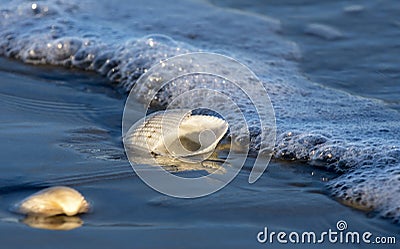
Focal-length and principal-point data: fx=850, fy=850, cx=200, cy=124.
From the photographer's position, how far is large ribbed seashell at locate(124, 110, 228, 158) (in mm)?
3805

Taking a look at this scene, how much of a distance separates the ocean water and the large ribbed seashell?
14 cm

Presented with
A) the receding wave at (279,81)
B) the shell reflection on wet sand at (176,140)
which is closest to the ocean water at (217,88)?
the receding wave at (279,81)

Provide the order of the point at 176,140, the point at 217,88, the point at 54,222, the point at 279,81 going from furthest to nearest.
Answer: the point at 279,81 < the point at 217,88 < the point at 176,140 < the point at 54,222

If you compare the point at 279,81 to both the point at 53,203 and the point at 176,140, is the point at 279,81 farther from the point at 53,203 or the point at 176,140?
the point at 53,203

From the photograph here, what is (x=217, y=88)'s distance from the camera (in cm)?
488

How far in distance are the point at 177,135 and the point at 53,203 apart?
922mm

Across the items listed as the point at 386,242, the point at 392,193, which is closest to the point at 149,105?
the point at 392,193

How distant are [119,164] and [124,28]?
7.57 ft

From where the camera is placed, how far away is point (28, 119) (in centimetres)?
415

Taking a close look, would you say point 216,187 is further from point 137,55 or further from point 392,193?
point 137,55

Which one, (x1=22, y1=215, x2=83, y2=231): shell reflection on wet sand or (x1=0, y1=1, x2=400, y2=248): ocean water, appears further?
(x1=0, y1=1, x2=400, y2=248): ocean water

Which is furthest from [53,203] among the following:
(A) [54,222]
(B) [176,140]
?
(B) [176,140]

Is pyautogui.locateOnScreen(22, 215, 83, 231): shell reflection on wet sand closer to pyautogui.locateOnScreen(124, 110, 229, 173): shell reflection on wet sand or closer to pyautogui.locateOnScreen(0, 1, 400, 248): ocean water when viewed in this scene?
pyautogui.locateOnScreen(0, 1, 400, 248): ocean water

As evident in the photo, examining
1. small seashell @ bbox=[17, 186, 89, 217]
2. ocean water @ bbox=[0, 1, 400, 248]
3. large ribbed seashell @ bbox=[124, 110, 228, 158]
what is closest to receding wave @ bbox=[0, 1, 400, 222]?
ocean water @ bbox=[0, 1, 400, 248]
